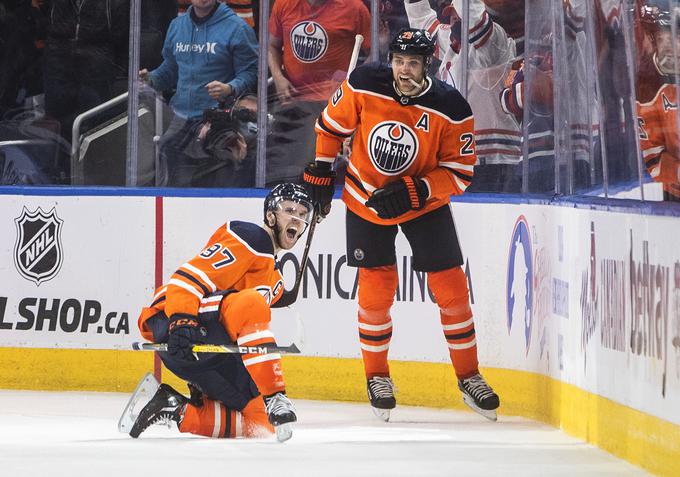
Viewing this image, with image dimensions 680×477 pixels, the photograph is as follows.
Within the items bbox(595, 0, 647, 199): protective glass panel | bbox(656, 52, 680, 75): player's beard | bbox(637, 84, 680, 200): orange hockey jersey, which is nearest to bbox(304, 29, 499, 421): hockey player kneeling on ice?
bbox(595, 0, 647, 199): protective glass panel

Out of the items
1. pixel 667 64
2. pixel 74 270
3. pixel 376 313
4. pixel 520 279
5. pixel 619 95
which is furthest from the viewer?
pixel 74 270

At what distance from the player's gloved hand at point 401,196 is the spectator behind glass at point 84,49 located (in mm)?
1639

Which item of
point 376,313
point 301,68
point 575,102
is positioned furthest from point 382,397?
point 301,68

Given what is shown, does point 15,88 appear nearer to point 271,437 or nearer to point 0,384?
point 0,384

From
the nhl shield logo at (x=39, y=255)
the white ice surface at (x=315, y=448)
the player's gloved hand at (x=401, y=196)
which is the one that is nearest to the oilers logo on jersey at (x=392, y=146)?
the player's gloved hand at (x=401, y=196)

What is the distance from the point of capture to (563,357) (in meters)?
5.05

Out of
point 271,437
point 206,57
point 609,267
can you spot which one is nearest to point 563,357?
point 609,267

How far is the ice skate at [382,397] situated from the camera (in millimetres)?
5438

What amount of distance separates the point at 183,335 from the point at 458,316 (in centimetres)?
130

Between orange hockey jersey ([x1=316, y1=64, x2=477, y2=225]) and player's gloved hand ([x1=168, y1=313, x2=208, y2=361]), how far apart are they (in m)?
1.10

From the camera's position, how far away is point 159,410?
4.73 metres

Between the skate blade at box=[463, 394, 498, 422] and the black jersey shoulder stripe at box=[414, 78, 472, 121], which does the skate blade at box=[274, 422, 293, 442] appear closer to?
the skate blade at box=[463, 394, 498, 422]

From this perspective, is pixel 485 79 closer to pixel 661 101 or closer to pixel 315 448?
pixel 315 448

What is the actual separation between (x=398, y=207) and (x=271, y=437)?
0.97 meters
